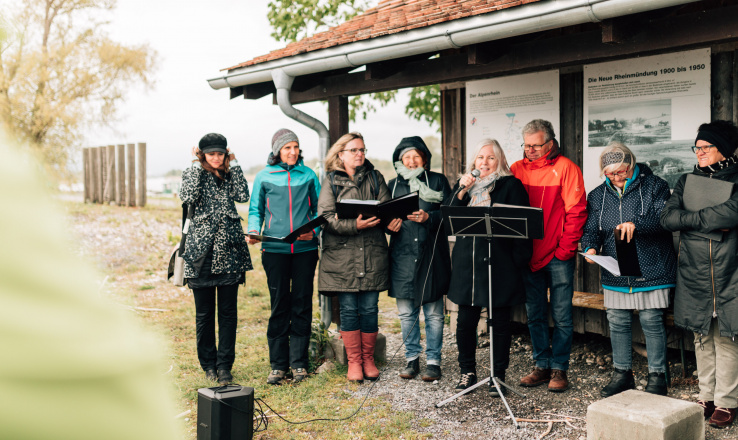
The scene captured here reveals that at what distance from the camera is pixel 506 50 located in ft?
17.2

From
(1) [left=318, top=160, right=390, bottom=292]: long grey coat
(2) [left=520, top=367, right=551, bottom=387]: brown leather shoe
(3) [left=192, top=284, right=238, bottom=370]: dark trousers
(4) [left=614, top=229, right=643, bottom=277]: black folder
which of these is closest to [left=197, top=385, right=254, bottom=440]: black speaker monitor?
(3) [left=192, top=284, right=238, bottom=370]: dark trousers

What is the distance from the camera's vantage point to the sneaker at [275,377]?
5363 millimetres

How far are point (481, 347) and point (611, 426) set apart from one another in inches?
116

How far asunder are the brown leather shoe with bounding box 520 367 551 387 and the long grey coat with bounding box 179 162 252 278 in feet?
8.42

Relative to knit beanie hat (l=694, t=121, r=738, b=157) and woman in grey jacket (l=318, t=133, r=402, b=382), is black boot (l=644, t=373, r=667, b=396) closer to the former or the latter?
knit beanie hat (l=694, t=121, r=738, b=157)

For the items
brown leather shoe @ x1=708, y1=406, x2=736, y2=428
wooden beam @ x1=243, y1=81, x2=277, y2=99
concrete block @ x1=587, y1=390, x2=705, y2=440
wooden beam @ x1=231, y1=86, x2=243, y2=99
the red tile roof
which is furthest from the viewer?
wooden beam @ x1=231, y1=86, x2=243, y2=99

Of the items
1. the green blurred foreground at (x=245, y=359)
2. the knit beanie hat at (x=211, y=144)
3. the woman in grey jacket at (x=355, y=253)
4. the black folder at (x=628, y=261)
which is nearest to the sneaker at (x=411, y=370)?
the woman in grey jacket at (x=355, y=253)

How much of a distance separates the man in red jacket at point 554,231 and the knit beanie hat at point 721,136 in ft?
3.17

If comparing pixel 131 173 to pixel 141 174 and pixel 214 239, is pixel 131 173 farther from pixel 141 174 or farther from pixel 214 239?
pixel 214 239

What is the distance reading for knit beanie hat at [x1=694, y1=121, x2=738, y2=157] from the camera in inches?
163

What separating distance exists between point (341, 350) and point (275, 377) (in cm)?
70

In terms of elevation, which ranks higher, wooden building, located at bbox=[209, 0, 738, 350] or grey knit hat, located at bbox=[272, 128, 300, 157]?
wooden building, located at bbox=[209, 0, 738, 350]

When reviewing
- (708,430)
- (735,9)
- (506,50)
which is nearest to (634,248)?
(708,430)

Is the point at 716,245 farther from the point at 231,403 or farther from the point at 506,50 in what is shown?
the point at 231,403
